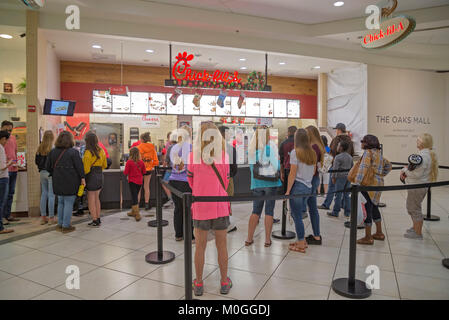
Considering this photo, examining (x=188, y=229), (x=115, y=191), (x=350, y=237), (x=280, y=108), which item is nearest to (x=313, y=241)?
(x=350, y=237)

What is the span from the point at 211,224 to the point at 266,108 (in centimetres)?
887

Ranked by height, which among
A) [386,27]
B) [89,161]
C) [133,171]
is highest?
[386,27]

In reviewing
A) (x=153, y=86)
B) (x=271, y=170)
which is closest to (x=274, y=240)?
(x=271, y=170)

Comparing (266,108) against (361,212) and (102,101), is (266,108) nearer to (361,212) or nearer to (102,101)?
(102,101)

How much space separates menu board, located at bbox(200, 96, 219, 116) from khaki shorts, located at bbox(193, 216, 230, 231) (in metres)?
7.81

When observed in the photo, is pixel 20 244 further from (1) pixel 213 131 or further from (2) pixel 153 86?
(2) pixel 153 86

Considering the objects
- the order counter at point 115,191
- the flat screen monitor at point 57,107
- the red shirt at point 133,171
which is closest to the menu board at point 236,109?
the order counter at point 115,191

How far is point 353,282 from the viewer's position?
296 centimetres

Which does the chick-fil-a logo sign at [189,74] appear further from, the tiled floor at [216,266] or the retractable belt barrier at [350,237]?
the retractable belt barrier at [350,237]

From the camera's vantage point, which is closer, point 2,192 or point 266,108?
point 2,192

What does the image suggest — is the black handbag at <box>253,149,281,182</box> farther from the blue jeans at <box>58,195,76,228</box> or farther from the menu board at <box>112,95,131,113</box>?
the menu board at <box>112,95,131,113</box>

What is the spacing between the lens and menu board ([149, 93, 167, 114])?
9.95 m

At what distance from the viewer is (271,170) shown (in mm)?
4031

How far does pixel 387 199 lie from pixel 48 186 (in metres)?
7.52
